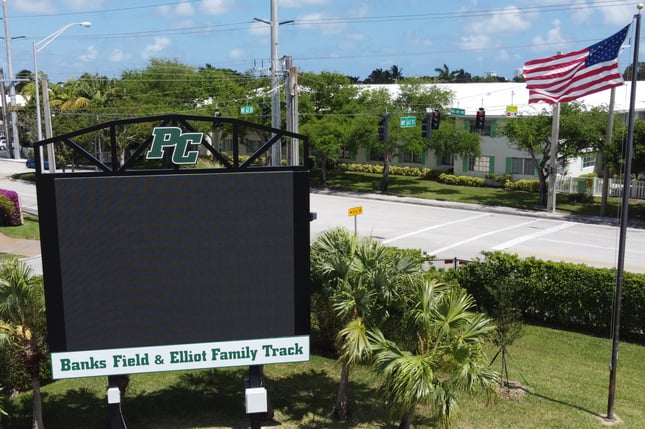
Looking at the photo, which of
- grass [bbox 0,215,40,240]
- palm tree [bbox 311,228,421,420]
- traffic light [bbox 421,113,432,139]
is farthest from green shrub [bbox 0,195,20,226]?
palm tree [bbox 311,228,421,420]

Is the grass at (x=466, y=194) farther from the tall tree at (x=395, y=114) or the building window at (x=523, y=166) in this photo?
the tall tree at (x=395, y=114)

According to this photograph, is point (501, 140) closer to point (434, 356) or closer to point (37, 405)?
point (434, 356)

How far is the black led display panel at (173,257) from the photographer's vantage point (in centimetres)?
963

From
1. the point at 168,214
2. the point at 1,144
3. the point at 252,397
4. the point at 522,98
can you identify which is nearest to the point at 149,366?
the point at 252,397

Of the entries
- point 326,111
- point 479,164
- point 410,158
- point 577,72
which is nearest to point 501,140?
point 479,164

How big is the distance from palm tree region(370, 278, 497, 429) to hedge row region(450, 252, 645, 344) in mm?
5879

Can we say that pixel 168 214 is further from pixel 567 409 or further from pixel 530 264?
pixel 530 264

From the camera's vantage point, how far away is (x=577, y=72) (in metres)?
23.5

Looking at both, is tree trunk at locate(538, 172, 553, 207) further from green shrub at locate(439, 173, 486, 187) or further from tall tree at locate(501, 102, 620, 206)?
green shrub at locate(439, 173, 486, 187)

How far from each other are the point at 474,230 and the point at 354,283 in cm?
2117

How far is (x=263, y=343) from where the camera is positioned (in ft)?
33.6

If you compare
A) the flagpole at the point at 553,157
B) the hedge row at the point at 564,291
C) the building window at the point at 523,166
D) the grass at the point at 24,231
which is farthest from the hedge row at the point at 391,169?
the hedge row at the point at 564,291

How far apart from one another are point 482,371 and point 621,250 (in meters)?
4.10

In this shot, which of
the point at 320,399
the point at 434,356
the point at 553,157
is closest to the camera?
the point at 434,356
